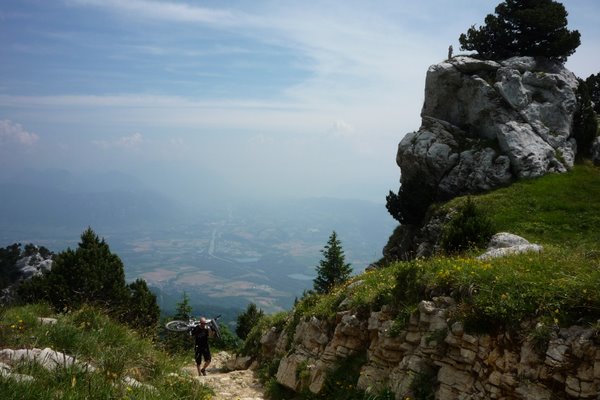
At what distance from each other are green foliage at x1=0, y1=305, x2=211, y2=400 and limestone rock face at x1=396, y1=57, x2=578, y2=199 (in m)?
28.7

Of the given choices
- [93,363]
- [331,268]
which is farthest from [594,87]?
[93,363]

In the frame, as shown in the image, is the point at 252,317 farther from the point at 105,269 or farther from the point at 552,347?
the point at 552,347

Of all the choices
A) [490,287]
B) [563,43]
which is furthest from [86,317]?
[563,43]

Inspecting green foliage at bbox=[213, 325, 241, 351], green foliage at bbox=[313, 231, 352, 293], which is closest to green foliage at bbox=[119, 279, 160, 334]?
green foliage at bbox=[213, 325, 241, 351]

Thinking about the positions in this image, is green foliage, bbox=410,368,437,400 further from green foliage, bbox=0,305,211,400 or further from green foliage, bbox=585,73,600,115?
green foliage, bbox=585,73,600,115

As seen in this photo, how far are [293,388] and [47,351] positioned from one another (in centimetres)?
764

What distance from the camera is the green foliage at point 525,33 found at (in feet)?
127

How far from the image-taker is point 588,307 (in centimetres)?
801

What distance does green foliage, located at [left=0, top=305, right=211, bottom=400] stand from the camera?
704 cm

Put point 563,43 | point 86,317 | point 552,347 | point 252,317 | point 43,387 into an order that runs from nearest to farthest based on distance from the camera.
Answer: point 43,387
point 552,347
point 86,317
point 563,43
point 252,317

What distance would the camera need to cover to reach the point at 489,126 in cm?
3659

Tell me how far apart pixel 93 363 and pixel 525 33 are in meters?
44.8

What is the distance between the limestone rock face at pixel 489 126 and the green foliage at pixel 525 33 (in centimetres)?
186

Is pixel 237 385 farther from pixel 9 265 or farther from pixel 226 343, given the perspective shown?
pixel 9 265
